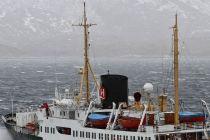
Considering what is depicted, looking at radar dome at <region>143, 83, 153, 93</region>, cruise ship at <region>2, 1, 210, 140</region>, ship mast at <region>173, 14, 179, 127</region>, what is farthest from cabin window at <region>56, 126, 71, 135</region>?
ship mast at <region>173, 14, 179, 127</region>

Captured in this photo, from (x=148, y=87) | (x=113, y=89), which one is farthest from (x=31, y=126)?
(x=148, y=87)

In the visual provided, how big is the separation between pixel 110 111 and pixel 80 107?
406 centimetres

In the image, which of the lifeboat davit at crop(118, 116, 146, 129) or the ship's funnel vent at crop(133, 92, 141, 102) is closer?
the lifeboat davit at crop(118, 116, 146, 129)

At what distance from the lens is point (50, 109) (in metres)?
55.0

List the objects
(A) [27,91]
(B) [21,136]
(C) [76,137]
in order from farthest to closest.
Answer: (A) [27,91] < (B) [21,136] < (C) [76,137]

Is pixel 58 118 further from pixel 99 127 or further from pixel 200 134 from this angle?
pixel 200 134

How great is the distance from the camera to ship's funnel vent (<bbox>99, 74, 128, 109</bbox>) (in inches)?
1969

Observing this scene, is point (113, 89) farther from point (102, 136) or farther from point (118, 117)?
point (102, 136)

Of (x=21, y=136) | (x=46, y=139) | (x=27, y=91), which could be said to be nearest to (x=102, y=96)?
(x=46, y=139)

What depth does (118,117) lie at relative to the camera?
48750mm

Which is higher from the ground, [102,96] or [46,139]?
[102,96]

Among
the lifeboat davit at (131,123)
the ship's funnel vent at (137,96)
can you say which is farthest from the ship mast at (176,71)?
the ship's funnel vent at (137,96)

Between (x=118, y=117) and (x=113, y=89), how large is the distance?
3.00 meters

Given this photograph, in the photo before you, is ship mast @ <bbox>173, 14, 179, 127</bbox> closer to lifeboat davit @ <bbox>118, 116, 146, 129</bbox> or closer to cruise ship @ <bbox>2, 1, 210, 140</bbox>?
cruise ship @ <bbox>2, 1, 210, 140</bbox>
